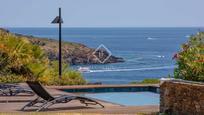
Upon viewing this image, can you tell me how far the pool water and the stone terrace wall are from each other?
16.2 feet

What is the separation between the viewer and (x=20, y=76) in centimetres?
2231

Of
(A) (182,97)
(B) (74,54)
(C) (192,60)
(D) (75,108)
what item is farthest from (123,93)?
(B) (74,54)

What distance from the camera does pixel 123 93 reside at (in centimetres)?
2150

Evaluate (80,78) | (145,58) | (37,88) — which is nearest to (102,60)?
(145,58)

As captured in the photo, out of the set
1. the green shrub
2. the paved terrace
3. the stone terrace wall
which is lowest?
the paved terrace

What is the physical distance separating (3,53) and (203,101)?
11.2 meters

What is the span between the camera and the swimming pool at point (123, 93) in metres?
19.1

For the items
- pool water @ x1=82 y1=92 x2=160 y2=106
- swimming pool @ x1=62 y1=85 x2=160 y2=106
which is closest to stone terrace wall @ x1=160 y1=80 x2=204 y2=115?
pool water @ x1=82 y1=92 x2=160 y2=106

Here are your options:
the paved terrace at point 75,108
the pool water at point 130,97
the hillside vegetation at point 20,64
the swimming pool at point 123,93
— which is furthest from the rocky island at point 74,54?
the paved terrace at point 75,108

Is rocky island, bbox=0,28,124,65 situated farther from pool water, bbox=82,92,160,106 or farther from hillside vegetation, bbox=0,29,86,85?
pool water, bbox=82,92,160,106

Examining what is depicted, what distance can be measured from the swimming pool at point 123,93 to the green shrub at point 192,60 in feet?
17.5

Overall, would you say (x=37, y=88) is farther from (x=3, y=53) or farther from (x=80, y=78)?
(x=80, y=78)

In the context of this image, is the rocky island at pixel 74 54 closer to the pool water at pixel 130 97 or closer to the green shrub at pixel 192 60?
the pool water at pixel 130 97

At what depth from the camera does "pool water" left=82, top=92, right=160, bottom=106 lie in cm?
1850
